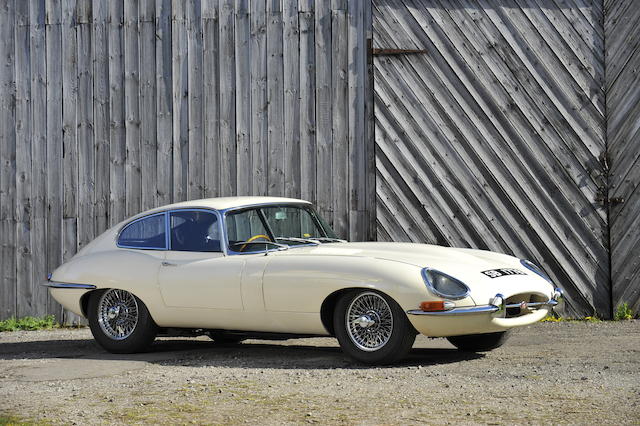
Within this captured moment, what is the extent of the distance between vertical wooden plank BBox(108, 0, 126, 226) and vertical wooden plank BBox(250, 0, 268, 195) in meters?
1.52

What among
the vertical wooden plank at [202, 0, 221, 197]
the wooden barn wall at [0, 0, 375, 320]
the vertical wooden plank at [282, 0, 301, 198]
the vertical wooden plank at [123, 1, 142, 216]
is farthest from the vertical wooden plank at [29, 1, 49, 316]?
the vertical wooden plank at [282, 0, 301, 198]

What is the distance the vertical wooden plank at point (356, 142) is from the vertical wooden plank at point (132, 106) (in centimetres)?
244

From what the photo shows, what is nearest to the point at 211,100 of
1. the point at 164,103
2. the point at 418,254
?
the point at 164,103

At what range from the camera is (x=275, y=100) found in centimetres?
1163

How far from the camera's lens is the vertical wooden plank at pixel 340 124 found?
11508mm

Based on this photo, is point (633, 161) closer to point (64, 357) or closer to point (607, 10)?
point (607, 10)

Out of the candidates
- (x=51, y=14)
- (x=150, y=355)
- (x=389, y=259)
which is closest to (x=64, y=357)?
(x=150, y=355)

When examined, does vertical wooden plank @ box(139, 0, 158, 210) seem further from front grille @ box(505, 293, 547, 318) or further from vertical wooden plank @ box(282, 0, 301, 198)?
front grille @ box(505, 293, 547, 318)

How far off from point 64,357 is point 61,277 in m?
0.77

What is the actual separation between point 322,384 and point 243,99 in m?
5.61

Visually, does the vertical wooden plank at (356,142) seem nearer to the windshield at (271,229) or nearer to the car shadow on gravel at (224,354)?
the car shadow on gravel at (224,354)

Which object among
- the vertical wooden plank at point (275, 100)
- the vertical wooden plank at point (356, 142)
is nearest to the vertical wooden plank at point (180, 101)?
the vertical wooden plank at point (275, 100)

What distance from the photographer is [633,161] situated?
37.0ft

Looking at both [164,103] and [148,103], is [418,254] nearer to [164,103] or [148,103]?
[164,103]
